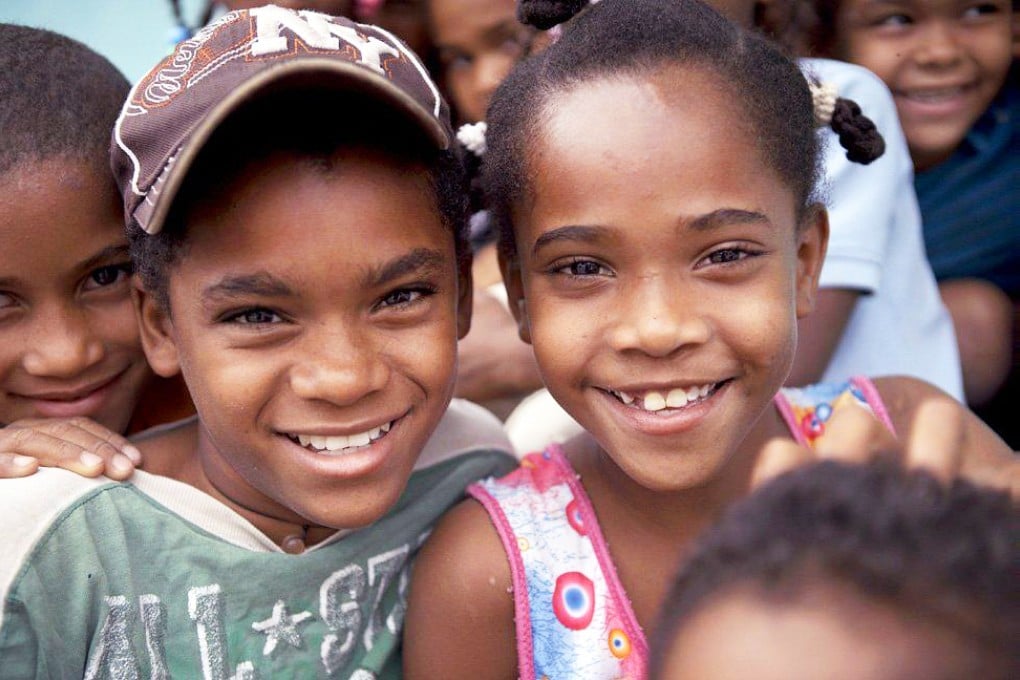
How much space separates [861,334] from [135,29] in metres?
2.86

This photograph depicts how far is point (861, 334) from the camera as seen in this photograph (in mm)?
2293

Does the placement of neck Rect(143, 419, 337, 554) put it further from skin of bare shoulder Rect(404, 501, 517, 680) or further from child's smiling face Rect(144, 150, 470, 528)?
skin of bare shoulder Rect(404, 501, 517, 680)

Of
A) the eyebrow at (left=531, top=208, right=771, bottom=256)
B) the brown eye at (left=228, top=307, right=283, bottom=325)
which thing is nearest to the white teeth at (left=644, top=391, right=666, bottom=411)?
the eyebrow at (left=531, top=208, right=771, bottom=256)

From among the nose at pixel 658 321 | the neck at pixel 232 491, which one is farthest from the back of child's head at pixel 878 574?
the neck at pixel 232 491

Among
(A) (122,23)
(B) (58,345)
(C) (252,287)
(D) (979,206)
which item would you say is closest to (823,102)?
(C) (252,287)

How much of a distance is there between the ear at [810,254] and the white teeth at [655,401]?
1.03 feet

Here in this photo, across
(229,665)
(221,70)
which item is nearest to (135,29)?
(221,70)

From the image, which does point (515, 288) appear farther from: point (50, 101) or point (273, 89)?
point (50, 101)

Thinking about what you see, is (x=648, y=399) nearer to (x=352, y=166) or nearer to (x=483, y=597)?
(x=483, y=597)

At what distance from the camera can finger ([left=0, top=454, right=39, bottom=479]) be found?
1.52 m

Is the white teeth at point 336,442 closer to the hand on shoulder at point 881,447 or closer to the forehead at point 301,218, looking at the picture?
the forehead at point 301,218

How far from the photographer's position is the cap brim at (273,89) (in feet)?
4.28

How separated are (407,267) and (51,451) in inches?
25.1

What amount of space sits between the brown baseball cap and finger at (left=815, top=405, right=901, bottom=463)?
71 centimetres
